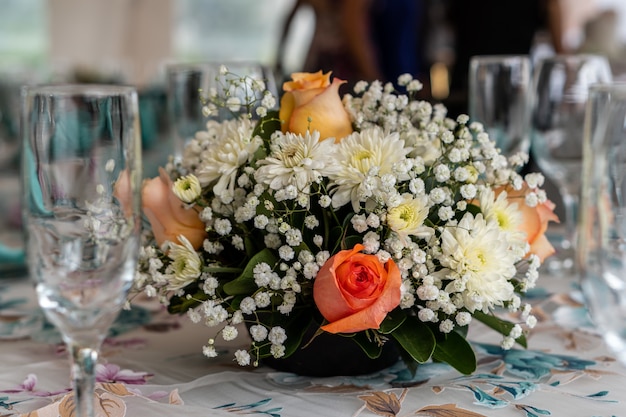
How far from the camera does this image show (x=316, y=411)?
0.69 metres

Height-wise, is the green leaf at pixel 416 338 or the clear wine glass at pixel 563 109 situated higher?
the clear wine glass at pixel 563 109

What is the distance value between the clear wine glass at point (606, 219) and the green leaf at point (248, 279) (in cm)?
27

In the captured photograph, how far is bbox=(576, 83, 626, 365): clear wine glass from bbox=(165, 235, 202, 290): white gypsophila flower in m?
0.33

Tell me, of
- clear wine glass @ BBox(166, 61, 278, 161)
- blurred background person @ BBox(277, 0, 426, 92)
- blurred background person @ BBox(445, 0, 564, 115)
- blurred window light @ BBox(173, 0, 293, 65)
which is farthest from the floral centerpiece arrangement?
blurred window light @ BBox(173, 0, 293, 65)

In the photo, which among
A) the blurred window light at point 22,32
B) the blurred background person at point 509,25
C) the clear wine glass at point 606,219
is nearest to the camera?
the clear wine glass at point 606,219

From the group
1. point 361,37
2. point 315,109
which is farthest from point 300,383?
point 361,37

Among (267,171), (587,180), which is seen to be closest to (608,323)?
(587,180)

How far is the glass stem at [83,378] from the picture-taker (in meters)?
0.56

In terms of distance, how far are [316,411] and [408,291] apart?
0.12 metres

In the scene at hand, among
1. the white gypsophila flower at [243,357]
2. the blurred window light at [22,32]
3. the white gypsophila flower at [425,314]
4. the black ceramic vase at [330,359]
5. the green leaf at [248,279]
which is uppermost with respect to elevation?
the blurred window light at [22,32]

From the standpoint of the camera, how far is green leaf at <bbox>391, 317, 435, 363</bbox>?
2.26 ft

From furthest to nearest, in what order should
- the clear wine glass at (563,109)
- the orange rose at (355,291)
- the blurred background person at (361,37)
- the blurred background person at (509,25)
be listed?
the blurred background person at (361,37) → the blurred background person at (509,25) → the clear wine glass at (563,109) → the orange rose at (355,291)

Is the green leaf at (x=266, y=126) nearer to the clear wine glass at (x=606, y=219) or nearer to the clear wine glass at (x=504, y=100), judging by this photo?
the clear wine glass at (x=606, y=219)

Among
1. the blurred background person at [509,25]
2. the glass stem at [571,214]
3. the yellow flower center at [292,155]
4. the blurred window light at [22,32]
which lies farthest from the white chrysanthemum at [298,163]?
the blurred window light at [22,32]
